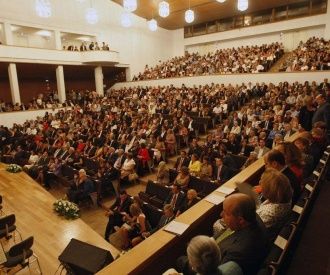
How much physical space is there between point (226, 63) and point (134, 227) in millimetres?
11475

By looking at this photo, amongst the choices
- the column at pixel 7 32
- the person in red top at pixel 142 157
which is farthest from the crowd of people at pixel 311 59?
the column at pixel 7 32

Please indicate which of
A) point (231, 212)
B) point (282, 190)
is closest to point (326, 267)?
point (282, 190)

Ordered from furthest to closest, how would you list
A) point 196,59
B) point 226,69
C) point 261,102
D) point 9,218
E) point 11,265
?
point 196,59
point 226,69
point 261,102
point 9,218
point 11,265

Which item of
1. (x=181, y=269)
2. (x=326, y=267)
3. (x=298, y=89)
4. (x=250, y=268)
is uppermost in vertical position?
(x=298, y=89)

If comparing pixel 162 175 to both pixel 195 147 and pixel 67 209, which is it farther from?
pixel 67 209

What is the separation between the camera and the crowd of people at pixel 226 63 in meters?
12.6

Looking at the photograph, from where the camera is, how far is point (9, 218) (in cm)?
405

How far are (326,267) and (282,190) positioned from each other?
988mm

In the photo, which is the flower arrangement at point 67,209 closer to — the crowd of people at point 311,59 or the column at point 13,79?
the crowd of people at point 311,59

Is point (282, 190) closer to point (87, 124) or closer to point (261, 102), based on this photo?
point (261, 102)

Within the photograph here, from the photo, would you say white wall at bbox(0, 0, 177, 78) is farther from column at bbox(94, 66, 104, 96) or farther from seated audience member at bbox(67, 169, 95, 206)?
seated audience member at bbox(67, 169, 95, 206)

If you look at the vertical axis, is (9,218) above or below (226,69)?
below

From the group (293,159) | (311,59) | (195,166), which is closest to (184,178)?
(195,166)

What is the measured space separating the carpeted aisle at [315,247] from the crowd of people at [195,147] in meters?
0.52
